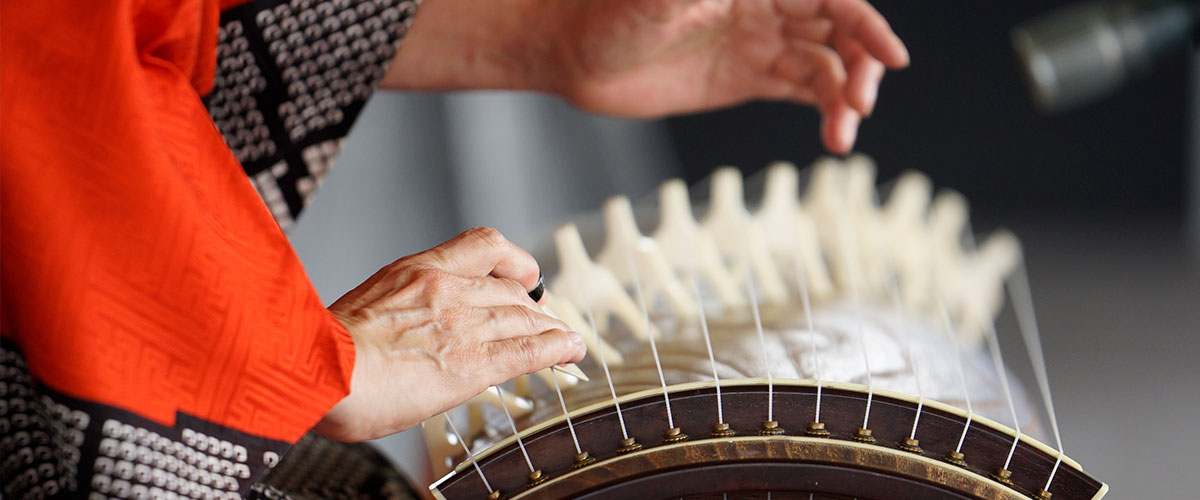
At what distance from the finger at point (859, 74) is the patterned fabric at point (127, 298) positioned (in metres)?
0.55

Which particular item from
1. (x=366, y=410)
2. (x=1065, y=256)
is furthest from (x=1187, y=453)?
(x=366, y=410)

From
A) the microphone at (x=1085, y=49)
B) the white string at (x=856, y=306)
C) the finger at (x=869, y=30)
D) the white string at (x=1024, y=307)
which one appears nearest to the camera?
the white string at (x=856, y=306)

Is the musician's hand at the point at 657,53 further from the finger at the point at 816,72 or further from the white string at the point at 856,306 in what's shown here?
the white string at the point at 856,306

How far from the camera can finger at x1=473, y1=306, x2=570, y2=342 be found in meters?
0.60

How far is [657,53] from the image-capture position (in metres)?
0.97

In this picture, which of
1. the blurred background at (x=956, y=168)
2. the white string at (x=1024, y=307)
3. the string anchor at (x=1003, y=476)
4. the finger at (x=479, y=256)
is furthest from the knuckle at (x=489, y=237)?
the white string at (x=1024, y=307)

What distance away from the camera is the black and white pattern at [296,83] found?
0.81 m

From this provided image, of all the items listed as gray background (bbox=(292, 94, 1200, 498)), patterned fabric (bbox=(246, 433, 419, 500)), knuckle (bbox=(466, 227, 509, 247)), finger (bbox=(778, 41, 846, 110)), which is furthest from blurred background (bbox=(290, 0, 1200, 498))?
knuckle (bbox=(466, 227, 509, 247))

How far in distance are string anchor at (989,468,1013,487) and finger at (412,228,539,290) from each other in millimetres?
308

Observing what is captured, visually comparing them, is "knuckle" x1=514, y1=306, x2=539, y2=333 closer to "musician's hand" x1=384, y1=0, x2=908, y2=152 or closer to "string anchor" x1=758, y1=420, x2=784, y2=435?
"string anchor" x1=758, y1=420, x2=784, y2=435

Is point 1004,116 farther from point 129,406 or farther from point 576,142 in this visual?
point 129,406

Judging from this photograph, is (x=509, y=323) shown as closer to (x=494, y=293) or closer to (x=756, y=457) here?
(x=494, y=293)

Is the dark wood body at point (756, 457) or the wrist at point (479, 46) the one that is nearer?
the dark wood body at point (756, 457)

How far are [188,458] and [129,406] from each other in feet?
0.14
